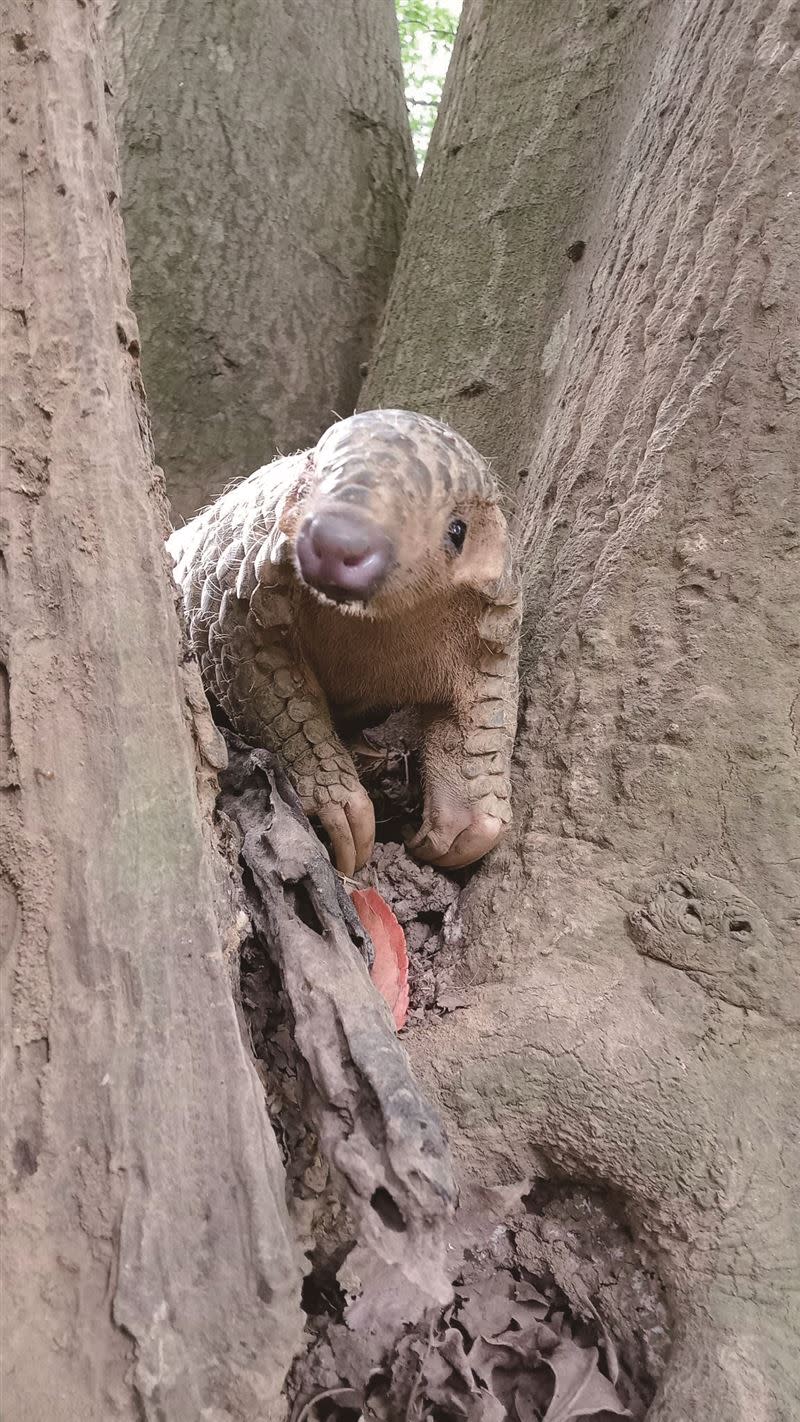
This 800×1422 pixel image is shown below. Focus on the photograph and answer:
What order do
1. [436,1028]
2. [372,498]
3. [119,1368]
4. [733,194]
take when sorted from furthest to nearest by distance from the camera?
[733,194], [436,1028], [372,498], [119,1368]

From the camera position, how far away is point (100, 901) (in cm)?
100

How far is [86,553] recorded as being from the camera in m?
1.07

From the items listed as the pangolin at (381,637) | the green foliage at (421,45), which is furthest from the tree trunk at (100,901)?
the green foliage at (421,45)

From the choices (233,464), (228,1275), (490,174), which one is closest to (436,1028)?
(228,1275)

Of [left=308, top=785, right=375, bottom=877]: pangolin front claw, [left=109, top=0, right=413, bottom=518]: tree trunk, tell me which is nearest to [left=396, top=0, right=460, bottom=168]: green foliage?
[left=109, top=0, right=413, bottom=518]: tree trunk

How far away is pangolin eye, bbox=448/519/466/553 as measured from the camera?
137 centimetres

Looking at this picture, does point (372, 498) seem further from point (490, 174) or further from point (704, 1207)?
point (490, 174)

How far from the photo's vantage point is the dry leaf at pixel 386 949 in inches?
54.0

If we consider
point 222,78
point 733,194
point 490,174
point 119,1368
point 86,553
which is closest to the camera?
point 119,1368

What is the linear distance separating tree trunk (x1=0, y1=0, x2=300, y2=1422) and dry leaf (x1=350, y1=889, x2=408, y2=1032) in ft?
1.08

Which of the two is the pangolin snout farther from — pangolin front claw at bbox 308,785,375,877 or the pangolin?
pangolin front claw at bbox 308,785,375,877

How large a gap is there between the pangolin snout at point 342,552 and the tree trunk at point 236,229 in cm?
169

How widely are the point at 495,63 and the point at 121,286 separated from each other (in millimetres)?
1975

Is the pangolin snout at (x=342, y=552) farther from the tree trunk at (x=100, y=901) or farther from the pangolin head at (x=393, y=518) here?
the tree trunk at (x=100, y=901)
